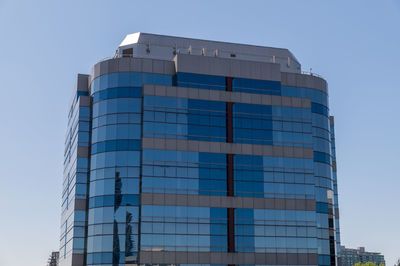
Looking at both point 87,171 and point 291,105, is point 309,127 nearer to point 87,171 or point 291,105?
point 291,105

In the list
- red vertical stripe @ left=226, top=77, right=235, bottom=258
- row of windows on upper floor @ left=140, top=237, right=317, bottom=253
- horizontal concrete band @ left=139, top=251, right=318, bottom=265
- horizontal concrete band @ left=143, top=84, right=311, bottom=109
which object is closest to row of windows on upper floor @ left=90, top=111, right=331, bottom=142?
red vertical stripe @ left=226, top=77, right=235, bottom=258

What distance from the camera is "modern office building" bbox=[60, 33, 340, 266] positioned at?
3098 inches

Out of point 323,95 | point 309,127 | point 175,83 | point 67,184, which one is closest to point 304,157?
point 309,127

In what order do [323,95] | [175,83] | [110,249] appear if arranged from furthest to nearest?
1. [323,95]
2. [175,83]
3. [110,249]

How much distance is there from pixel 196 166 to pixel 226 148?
5.07m

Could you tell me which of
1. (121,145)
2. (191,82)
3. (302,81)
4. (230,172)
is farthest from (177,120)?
(302,81)

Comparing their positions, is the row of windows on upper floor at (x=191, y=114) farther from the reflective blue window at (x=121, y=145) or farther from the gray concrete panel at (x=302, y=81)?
the gray concrete panel at (x=302, y=81)

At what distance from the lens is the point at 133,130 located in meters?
80.9

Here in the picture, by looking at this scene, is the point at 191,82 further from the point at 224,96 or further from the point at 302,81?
the point at 302,81

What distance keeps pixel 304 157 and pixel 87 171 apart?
3109 cm

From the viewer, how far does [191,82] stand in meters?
84.0

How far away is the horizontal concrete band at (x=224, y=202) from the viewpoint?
78812 mm

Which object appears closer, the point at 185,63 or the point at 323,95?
the point at 185,63

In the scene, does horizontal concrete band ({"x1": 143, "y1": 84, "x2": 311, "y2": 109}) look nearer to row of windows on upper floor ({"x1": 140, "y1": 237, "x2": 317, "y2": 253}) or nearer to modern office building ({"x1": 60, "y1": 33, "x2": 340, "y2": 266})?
modern office building ({"x1": 60, "y1": 33, "x2": 340, "y2": 266})
